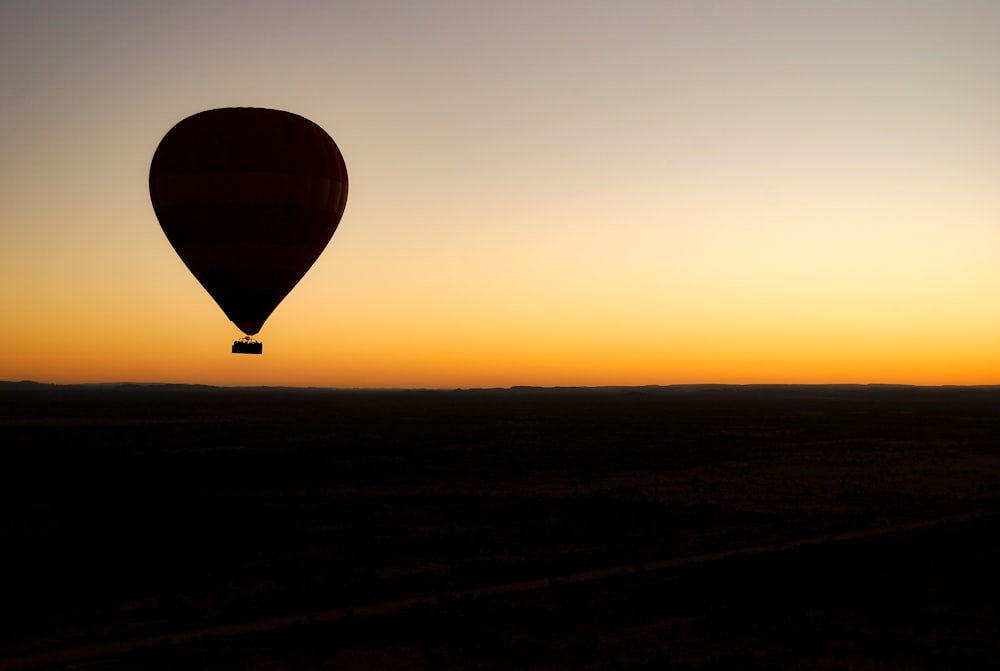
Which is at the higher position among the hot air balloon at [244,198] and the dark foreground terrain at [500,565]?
the hot air balloon at [244,198]

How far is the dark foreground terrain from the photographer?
45.6 ft

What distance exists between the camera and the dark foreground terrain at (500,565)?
45.6ft

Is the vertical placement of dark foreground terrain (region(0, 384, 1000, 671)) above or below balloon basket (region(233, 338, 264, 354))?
below

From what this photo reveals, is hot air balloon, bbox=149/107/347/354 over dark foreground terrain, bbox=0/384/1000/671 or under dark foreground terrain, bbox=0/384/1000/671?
over

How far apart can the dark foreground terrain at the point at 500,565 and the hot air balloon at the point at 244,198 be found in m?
6.91

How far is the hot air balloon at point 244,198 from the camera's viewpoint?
85.0ft

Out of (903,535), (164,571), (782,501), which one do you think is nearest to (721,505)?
(782,501)

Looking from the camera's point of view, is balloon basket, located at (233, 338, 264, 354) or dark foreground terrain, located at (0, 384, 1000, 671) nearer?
dark foreground terrain, located at (0, 384, 1000, 671)

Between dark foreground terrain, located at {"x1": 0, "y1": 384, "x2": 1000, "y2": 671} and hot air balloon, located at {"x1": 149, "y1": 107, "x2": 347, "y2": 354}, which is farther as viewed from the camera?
hot air balloon, located at {"x1": 149, "y1": 107, "x2": 347, "y2": 354}

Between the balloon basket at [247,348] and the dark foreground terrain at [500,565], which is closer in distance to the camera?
the dark foreground terrain at [500,565]

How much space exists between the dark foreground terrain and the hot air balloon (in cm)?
691

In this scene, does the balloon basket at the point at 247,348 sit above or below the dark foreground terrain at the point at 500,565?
above

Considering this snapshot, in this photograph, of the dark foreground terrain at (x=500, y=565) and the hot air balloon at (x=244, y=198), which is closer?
the dark foreground terrain at (x=500, y=565)

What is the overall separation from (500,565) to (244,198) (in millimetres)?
13097
